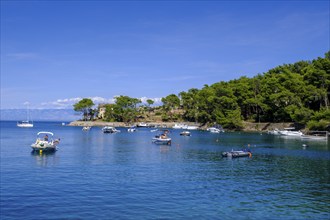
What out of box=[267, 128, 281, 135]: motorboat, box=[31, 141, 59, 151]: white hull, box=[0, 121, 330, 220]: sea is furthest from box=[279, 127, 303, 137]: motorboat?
box=[31, 141, 59, 151]: white hull

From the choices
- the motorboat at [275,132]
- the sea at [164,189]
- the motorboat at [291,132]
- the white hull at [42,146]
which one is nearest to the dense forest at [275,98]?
the motorboat at [291,132]

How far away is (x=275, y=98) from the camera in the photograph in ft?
449

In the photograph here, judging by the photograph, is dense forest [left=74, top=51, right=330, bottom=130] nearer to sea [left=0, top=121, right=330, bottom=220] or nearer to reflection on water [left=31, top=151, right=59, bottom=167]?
sea [left=0, top=121, right=330, bottom=220]

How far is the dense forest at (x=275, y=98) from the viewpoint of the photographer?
12356cm

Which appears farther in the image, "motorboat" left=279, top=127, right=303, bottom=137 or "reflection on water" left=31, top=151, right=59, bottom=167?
"motorboat" left=279, top=127, right=303, bottom=137

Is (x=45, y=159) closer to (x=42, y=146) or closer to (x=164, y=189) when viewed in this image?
(x=42, y=146)

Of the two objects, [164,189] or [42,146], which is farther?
[42,146]

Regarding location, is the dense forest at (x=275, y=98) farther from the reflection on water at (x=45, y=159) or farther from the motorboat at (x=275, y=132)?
the reflection on water at (x=45, y=159)

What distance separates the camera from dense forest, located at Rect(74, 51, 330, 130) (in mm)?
123562

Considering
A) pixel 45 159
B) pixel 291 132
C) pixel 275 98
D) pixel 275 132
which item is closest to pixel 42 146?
pixel 45 159

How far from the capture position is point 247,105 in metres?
163

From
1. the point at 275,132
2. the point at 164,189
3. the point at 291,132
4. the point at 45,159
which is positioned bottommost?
the point at 164,189

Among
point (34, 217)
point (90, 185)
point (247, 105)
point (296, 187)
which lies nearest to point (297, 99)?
point (247, 105)

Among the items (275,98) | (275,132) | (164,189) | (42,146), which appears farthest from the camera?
(275,98)
